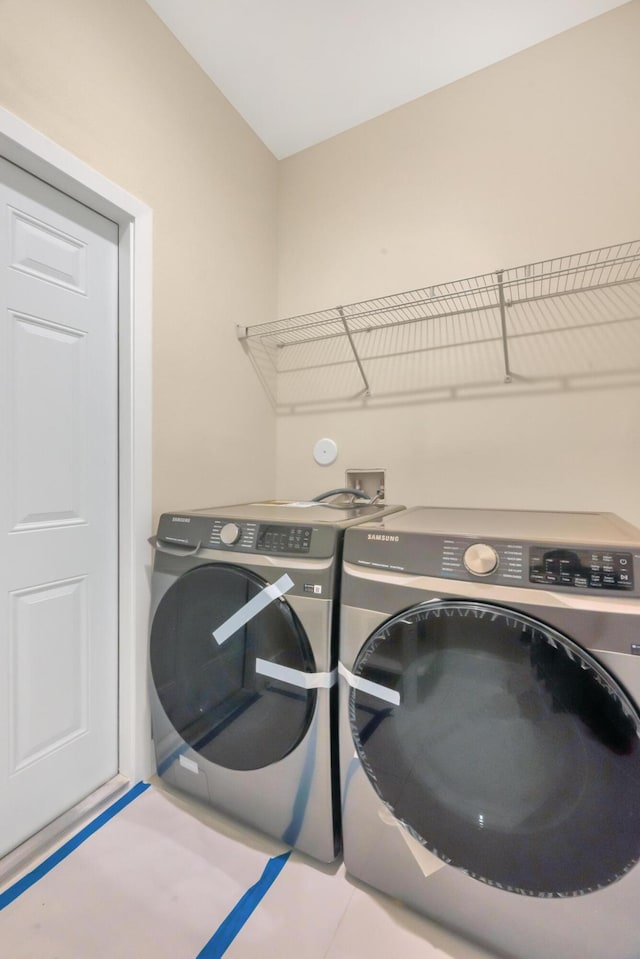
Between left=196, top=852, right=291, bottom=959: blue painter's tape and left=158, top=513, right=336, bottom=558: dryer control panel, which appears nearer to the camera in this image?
left=196, top=852, right=291, bottom=959: blue painter's tape

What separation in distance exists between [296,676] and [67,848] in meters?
0.85

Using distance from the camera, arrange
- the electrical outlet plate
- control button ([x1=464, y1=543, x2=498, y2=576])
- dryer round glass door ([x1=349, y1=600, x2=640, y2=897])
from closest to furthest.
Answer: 1. dryer round glass door ([x1=349, y1=600, x2=640, y2=897])
2. control button ([x1=464, y1=543, x2=498, y2=576])
3. the electrical outlet plate

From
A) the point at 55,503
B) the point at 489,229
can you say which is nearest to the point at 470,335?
the point at 489,229

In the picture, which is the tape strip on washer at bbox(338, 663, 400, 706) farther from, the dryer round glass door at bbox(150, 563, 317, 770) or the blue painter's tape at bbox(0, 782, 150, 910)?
the blue painter's tape at bbox(0, 782, 150, 910)

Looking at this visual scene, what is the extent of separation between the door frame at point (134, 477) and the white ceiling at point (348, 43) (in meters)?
0.77

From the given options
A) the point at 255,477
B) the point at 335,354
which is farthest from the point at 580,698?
the point at 335,354

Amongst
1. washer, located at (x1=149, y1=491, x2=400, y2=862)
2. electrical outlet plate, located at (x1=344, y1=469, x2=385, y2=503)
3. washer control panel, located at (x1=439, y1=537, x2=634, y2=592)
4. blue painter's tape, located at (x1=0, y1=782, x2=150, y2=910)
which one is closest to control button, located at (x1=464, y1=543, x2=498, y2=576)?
washer control panel, located at (x1=439, y1=537, x2=634, y2=592)

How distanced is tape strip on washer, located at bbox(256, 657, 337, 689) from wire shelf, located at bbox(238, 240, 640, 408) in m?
1.22

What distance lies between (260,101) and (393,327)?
3.74ft

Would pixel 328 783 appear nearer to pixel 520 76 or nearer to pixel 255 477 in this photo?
pixel 255 477

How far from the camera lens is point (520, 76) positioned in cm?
153

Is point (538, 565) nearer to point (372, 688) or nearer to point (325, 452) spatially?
point (372, 688)

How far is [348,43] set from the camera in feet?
4.94

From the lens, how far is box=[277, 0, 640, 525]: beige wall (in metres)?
1.39
